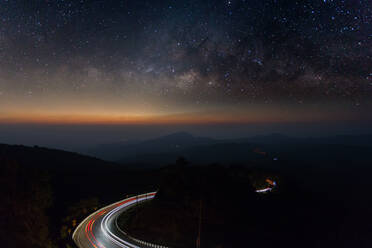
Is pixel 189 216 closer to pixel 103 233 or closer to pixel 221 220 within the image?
pixel 221 220

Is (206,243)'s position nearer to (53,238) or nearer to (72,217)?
(72,217)

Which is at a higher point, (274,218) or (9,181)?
(9,181)

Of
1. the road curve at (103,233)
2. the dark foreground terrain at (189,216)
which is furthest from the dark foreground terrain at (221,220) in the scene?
the road curve at (103,233)

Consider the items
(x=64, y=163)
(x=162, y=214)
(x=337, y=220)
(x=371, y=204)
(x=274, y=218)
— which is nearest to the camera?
(x=162, y=214)

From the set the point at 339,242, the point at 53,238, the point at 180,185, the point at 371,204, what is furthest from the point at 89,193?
the point at 371,204

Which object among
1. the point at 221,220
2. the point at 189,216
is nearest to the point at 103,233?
the point at 189,216

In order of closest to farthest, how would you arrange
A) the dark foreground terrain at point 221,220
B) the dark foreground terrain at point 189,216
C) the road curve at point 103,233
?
the road curve at point 103,233 → the dark foreground terrain at point 221,220 → the dark foreground terrain at point 189,216

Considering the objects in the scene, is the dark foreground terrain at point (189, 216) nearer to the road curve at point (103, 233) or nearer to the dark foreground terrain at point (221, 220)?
the dark foreground terrain at point (221, 220)

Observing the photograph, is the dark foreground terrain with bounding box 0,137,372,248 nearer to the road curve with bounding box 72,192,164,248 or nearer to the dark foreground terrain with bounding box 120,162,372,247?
the dark foreground terrain with bounding box 120,162,372,247
